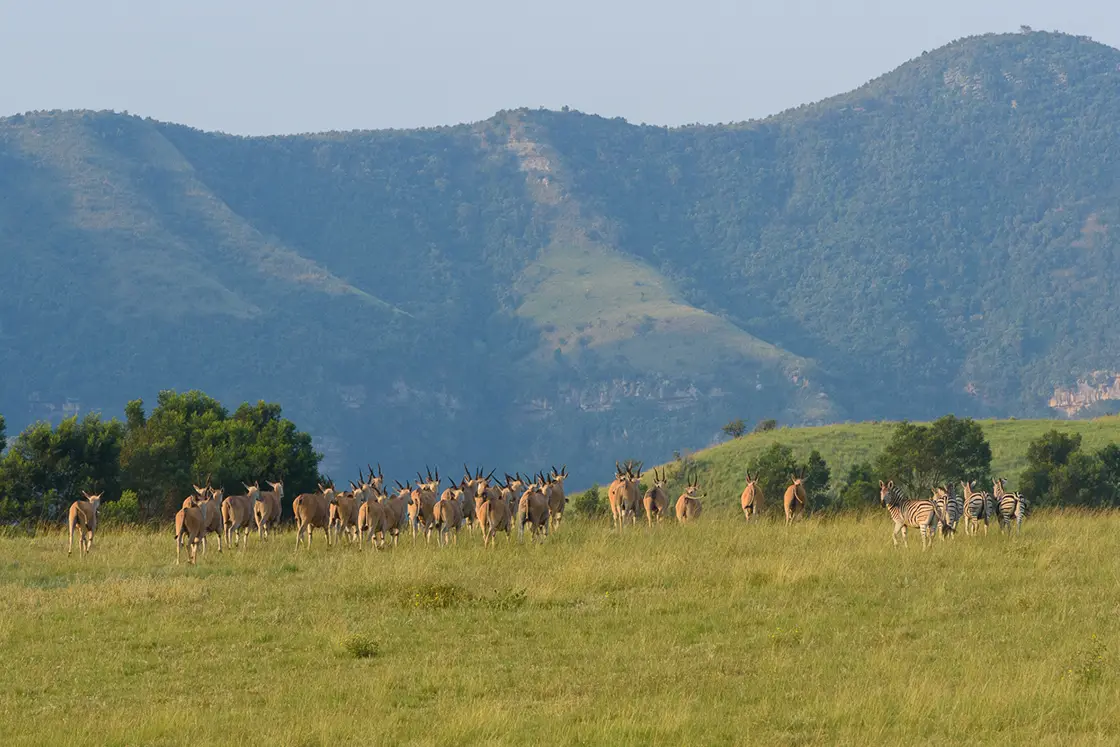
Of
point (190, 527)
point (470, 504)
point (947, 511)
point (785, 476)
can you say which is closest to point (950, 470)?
point (785, 476)

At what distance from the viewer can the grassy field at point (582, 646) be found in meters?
14.4

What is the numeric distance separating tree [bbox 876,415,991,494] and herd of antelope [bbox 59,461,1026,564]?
18.9 meters

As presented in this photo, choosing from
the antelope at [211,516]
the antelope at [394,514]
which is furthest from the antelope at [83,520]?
the antelope at [394,514]

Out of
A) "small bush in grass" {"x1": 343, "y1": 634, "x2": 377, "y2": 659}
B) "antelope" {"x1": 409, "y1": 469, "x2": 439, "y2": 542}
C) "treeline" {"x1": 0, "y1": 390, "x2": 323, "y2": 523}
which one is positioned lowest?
"small bush in grass" {"x1": 343, "y1": 634, "x2": 377, "y2": 659}

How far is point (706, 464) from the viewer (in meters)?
84.7

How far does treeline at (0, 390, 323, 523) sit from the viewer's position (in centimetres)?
4350

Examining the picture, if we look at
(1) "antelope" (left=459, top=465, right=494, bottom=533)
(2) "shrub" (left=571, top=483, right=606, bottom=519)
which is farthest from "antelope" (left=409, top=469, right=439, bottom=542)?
(2) "shrub" (left=571, top=483, right=606, bottom=519)

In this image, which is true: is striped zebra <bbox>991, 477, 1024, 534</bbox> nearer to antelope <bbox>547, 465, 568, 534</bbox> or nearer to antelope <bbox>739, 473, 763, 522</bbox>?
antelope <bbox>739, 473, 763, 522</bbox>

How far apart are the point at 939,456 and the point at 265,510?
95.1 feet

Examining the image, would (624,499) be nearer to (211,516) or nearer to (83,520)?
(211,516)

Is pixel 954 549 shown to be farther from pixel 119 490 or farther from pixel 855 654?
pixel 119 490

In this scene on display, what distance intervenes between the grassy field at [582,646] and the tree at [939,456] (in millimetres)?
26657

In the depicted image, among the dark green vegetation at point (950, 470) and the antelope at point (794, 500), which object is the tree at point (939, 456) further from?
the antelope at point (794, 500)

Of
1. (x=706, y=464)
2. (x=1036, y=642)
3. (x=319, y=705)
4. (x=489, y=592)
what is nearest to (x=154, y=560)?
(x=489, y=592)
